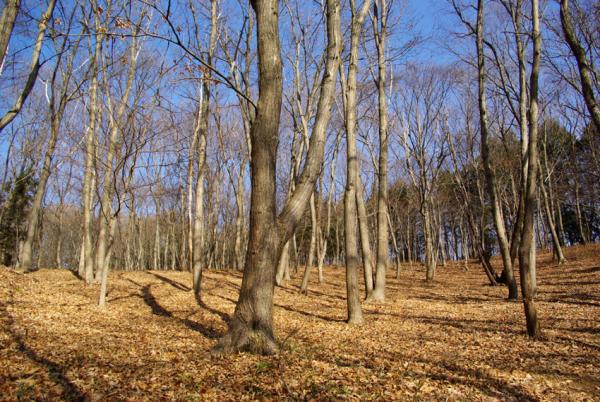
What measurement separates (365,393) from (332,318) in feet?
16.4

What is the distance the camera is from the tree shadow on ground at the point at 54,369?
3.69 m

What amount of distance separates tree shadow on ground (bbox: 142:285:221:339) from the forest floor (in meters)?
0.04

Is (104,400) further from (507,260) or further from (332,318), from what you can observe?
(507,260)

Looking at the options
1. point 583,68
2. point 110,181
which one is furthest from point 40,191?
point 583,68

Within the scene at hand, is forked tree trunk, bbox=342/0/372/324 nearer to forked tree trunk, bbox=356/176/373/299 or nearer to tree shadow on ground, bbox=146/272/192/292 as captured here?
forked tree trunk, bbox=356/176/373/299

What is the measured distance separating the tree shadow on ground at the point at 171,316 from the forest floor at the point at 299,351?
0.04 m

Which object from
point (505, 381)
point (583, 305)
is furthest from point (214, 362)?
point (583, 305)

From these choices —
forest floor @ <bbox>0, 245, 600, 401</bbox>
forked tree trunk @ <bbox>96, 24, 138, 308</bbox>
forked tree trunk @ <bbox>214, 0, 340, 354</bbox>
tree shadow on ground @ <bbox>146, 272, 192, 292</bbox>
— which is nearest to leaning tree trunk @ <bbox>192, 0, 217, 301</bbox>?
forest floor @ <bbox>0, 245, 600, 401</bbox>

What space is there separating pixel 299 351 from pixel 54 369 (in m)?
2.98

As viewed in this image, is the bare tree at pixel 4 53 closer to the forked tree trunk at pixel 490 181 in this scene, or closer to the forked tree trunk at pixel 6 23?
the forked tree trunk at pixel 6 23

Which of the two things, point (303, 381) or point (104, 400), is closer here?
point (104, 400)

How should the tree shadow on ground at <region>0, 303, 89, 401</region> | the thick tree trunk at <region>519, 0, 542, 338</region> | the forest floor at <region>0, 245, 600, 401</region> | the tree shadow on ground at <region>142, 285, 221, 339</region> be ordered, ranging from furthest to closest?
the tree shadow on ground at <region>142, 285, 221, 339</region>, the thick tree trunk at <region>519, 0, 542, 338</region>, the forest floor at <region>0, 245, 600, 401</region>, the tree shadow on ground at <region>0, 303, 89, 401</region>

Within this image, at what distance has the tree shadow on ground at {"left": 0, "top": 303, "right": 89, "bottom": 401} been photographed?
3686 mm

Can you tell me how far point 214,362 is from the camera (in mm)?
4668
